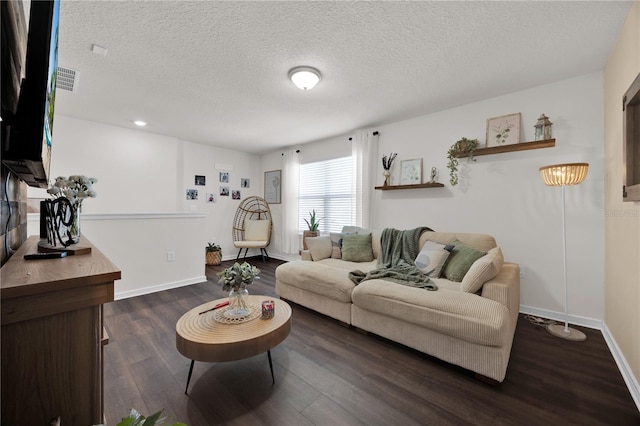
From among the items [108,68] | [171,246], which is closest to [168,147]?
[171,246]

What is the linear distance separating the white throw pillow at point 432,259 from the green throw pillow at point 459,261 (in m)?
0.06

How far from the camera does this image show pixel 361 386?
1612 millimetres

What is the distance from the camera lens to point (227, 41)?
6.51 ft

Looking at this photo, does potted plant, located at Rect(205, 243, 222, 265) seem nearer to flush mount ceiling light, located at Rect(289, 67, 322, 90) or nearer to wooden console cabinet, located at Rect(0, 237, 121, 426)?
flush mount ceiling light, located at Rect(289, 67, 322, 90)

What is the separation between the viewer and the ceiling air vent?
7.88ft

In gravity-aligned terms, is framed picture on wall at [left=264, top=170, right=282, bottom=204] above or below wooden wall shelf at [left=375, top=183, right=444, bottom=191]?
above

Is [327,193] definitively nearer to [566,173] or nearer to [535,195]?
[535,195]

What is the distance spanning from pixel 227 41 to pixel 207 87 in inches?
34.9

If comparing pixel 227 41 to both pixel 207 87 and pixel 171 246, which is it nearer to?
pixel 207 87

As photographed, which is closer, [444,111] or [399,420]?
[399,420]

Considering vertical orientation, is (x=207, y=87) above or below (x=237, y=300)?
above

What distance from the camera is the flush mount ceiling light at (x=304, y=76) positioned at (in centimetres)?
234

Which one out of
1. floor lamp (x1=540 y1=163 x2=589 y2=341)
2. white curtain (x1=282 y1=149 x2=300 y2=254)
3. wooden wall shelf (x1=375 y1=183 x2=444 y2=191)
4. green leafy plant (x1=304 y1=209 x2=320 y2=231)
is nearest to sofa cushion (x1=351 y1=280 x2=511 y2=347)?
floor lamp (x1=540 y1=163 x2=589 y2=341)

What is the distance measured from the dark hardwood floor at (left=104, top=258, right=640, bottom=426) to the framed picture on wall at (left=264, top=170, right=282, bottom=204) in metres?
3.70
